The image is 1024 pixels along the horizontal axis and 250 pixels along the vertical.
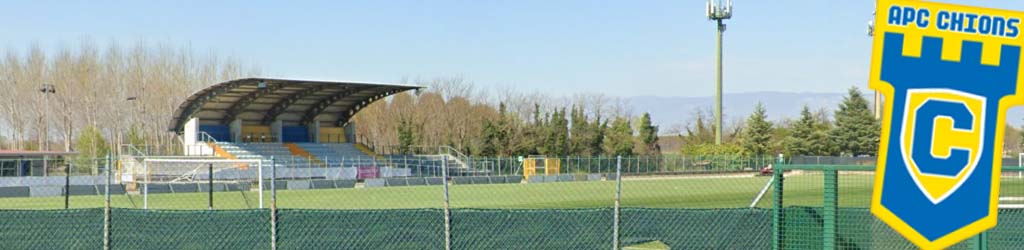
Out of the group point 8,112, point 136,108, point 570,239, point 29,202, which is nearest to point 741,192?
point 29,202

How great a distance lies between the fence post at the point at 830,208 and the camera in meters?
11.7

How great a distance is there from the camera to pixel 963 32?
4.56 metres

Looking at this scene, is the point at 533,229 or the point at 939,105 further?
the point at 533,229

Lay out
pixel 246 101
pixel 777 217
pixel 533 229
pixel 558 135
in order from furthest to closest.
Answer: pixel 558 135 < pixel 246 101 < pixel 533 229 < pixel 777 217

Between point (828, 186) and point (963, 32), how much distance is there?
Answer: 740 cm

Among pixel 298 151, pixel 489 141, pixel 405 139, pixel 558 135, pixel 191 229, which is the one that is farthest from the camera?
pixel 558 135

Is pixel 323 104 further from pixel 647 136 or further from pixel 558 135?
pixel 647 136

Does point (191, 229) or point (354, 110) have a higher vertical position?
point (354, 110)

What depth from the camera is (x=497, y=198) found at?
38.5 m

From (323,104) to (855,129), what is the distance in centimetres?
4041

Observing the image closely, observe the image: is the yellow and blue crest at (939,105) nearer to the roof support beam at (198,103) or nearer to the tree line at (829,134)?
the roof support beam at (198,103)

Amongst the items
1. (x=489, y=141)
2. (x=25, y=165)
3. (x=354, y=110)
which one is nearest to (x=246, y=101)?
(x=354, y=110)

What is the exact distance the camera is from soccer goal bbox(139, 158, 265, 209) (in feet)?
113

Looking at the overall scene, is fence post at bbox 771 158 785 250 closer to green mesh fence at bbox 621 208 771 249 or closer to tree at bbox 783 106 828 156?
green mesh fence at bbox 621 208 771 249
